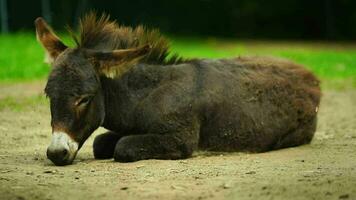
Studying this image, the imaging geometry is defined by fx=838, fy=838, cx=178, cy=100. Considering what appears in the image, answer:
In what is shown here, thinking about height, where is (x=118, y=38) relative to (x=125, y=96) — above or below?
above

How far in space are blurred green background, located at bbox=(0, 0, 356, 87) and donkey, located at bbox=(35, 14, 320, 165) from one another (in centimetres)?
1287

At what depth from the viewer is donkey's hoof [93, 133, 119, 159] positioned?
9281mm

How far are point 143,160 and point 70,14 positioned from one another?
63.9 feet

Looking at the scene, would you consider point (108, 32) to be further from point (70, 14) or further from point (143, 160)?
point (70, 14)

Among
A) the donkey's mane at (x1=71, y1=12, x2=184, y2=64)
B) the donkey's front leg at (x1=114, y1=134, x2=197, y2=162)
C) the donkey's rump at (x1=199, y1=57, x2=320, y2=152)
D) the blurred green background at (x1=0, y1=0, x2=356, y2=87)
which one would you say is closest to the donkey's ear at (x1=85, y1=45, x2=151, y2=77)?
the donkey's mane at (x1=71, y1=12, x2=184, y2=64)

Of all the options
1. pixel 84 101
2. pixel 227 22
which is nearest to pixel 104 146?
pixel 84 101

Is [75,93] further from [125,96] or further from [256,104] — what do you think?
[256,104]

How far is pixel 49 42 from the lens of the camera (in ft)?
30.0

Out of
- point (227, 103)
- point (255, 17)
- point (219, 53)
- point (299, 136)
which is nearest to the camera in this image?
point (227, 103)

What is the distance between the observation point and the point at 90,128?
859 centimetres

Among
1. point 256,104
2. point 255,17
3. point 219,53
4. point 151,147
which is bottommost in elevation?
point 151,147

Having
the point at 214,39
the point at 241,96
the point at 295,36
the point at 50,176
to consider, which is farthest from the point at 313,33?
the point at 50,176

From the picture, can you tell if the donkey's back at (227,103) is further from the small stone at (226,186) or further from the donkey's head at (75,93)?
the small stone at (226,186)

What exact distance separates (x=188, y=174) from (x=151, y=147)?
1.26 metres
